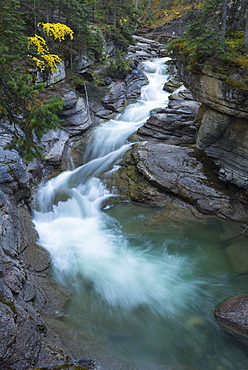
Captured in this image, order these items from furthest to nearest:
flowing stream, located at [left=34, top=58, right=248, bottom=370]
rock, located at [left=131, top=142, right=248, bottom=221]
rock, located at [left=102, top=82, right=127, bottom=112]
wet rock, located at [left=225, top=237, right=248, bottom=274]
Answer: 1. rock, located at [left=102, top=82, right=127, bottom=112]
2. rock, located at [left=131, top=142, right=248, bottom=221]
3. wet rock, located at [left=225, top=237, right=248, bottom=274]
4. flowing stream, located at [left=34, top=58, right=248, bottom=370]

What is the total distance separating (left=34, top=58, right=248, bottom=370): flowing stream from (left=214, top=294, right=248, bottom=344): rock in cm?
20

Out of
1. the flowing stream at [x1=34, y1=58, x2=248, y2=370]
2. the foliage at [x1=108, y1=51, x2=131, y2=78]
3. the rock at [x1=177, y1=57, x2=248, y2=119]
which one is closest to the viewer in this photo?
the flowing stream at [x1=34, y1=58, x2=248, y2=370]

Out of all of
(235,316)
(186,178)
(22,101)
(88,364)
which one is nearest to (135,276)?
(235,316)

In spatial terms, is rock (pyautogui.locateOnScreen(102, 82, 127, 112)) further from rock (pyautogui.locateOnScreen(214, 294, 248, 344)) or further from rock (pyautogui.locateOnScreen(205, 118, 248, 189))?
rock (pyautogui.locateOnScreen(214, 294, 248, 344))

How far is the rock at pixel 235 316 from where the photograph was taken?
5.71 metres

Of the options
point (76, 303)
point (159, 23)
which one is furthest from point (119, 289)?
point (159, 23)

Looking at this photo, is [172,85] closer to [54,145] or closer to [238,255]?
[54,145]

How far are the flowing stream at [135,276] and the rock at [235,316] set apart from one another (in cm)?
20

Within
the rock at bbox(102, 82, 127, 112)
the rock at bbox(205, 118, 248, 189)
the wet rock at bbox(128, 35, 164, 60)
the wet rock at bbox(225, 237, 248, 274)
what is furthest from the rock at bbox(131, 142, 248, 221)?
the wet rock at bbox(128, 35, 164, 60)

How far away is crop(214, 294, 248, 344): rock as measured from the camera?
18.7 ft

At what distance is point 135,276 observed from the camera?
25.8ft

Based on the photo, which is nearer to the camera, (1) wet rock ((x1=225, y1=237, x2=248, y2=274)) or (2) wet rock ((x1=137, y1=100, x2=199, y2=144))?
(1) wet rock ((x1=225, y1=237, x2=248, y2=274))

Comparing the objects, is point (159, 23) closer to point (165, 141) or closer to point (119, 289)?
point (165, 141)

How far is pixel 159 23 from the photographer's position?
1528 inches
